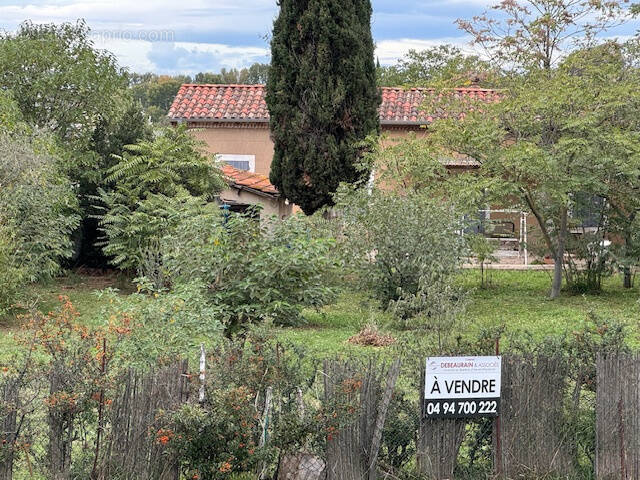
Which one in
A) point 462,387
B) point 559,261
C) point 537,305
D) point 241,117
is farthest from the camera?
point 241,117

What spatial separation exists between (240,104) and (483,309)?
15.1 meters

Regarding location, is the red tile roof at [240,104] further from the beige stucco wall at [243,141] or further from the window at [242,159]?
the window at [242,159]

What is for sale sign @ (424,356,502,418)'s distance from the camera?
795cm

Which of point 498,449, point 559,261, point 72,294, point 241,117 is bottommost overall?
point 72,294

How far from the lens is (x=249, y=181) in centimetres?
2686

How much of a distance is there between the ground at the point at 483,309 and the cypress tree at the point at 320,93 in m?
4.12

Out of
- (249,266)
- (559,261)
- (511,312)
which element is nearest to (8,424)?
(249,266)

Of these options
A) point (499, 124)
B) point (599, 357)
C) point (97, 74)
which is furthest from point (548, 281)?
point (599, 357)

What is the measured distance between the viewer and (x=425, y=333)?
964cm

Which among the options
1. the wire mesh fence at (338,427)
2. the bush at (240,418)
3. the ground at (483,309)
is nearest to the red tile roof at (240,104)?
the ground at (483,309)

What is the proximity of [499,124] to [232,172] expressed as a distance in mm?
10133

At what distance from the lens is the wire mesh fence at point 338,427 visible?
7.40m

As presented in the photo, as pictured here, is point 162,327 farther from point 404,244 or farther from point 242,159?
point 242,159

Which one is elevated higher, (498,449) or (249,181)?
(249,181)
